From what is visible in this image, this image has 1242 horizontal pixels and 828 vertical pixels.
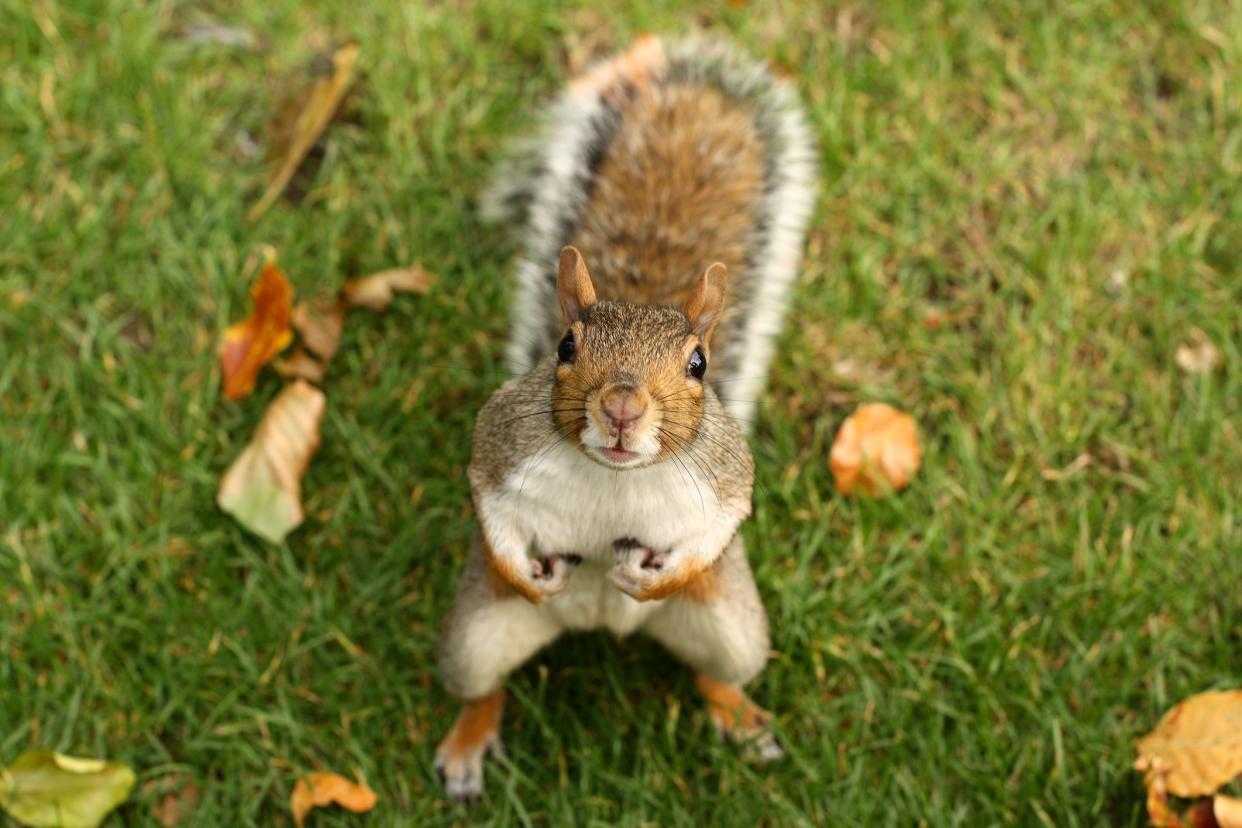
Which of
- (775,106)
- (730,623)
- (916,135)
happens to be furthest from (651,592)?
(916,135)

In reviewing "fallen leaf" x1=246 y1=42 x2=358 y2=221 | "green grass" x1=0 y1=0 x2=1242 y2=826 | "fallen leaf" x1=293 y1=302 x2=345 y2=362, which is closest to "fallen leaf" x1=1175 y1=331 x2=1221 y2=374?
"green grass" x1=0 y1=0 x2=1242 y2=826

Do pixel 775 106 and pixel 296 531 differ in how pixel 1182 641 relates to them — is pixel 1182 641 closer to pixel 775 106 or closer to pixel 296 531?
pixel 775 106

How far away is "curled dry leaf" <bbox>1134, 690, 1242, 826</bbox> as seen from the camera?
6.81 feet

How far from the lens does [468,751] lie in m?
2.22

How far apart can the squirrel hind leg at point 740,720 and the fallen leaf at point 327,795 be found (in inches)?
21.9

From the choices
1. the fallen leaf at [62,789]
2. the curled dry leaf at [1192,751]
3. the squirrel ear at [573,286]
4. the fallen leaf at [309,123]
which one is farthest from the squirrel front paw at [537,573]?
the fallen leaf at [309,123]

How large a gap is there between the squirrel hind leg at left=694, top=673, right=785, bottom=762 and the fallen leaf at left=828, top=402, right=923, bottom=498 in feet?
1.40

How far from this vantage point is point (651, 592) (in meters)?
1.80

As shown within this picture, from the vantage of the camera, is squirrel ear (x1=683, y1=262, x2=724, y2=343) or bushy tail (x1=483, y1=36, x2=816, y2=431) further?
bushy tail (x1=483, y1=36, x2=816, y2=431)

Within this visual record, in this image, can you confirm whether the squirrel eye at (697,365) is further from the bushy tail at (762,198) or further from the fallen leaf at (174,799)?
the fallen leaf at (174,799)

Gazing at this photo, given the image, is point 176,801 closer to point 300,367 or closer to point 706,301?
point 300,367

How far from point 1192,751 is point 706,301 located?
3.47ft

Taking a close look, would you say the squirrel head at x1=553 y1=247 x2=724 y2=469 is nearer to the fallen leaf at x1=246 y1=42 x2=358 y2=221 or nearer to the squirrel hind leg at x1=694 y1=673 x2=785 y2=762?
the squirrel hind leg at x1=694 y1=673 x2=785 y2=762

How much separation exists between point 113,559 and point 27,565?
0.15 meters
